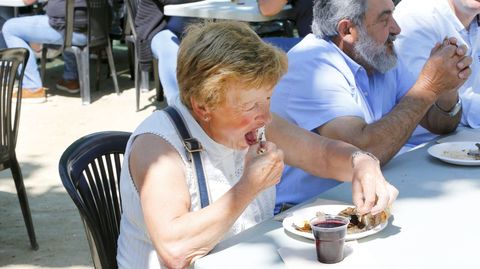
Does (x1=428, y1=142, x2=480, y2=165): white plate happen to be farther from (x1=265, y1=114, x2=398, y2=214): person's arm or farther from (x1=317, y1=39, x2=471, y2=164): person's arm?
(x1=265, y1=114, x2=398, y2=214): person's arm

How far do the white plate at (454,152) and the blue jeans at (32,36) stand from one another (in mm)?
5119

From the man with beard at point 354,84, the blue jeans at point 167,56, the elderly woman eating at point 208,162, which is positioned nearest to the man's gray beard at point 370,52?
the man with beard at point 354,84

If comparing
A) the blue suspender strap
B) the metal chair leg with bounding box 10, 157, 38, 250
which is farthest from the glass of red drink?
the metal chair leg with bounding box 10, 157, 38, 250

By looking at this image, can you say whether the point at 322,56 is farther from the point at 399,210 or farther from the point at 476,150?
the point at 399,210

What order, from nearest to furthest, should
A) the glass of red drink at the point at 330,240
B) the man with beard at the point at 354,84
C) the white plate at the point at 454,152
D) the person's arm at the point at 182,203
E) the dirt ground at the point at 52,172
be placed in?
the glass of red drink at the point at 330,240 → the person's arm at the point at 182,203 → the white plate at the point at 454,152 → the man with beard at the point at 354,84 → the dirt ground at the point at 52,172

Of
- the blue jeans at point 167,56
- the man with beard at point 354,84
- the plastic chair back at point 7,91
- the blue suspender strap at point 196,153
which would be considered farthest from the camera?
the blue jeans at point 167,56

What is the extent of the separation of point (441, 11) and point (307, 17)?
8.17 ft

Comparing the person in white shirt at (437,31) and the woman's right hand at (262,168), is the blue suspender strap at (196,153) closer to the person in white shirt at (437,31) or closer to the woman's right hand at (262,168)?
the woman's right hand at (262,168)

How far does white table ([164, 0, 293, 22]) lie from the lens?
227 inches

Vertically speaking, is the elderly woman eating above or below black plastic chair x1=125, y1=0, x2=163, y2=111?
above

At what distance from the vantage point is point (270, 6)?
5672 mm

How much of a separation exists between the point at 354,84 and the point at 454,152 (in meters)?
0.41

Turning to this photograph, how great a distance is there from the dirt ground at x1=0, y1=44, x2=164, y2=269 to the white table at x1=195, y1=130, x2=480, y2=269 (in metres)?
2.01

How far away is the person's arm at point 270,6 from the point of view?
18.6 feet
